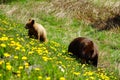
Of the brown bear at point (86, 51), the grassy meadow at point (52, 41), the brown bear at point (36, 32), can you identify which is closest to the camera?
the grassy meadow at point (52, 41)

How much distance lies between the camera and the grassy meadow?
6.91 meters

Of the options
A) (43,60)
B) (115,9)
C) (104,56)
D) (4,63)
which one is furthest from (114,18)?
(4,63)

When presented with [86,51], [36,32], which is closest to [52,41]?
[36,32]

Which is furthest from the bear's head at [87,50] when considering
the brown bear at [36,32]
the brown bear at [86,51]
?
the brown bear at [36,32]

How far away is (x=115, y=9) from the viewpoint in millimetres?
24938

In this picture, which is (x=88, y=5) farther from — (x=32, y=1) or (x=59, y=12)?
(x=32, y=1)

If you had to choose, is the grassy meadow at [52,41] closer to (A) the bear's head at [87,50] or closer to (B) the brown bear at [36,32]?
(B) the brown bear at [36,32]

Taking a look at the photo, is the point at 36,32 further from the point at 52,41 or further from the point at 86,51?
the point at 86,51

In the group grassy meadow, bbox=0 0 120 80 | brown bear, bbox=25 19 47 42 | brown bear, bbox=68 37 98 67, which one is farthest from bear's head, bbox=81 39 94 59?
brown bear, bbox=25 19 47 42

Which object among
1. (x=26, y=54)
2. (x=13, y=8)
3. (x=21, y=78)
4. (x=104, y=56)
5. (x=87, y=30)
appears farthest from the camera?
(x=13, y=8)

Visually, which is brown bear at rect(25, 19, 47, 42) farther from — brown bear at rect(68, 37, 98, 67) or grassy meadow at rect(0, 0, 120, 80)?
brown bear at rect(68, 37, 98, 67)

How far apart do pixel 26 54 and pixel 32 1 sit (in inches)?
742

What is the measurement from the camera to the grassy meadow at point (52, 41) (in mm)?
6906

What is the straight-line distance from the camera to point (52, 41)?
14.8m
